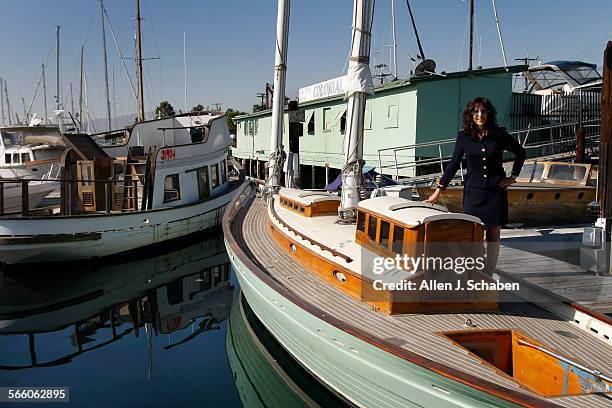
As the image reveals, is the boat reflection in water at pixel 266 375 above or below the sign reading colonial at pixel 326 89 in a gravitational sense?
below

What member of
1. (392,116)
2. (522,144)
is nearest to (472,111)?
(392,116)

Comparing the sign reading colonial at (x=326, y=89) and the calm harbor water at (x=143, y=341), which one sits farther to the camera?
the sign reading colonial at (x=326, y=89)

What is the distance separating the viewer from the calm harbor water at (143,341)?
7270mm

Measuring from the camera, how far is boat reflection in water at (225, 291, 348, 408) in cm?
684

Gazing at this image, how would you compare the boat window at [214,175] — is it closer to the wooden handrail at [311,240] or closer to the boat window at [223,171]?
the boat window at [223,171]

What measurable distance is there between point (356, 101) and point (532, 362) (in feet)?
15.5

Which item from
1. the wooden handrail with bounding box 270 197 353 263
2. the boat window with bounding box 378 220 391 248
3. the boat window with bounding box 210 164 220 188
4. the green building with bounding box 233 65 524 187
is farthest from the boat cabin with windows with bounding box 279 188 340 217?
the boat window with bounding box 210 164 220 188

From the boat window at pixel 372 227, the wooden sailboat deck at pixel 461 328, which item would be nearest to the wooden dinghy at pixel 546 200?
the boat window at pixel 372 227

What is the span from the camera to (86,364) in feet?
27.1

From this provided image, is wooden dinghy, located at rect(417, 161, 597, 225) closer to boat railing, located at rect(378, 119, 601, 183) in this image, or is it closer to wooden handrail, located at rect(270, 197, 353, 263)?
boat railing, located at rect(378, 119, 601, 183)

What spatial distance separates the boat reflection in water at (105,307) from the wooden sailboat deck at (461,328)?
370 centimetres

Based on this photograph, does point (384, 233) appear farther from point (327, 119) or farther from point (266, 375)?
point (327, 119)

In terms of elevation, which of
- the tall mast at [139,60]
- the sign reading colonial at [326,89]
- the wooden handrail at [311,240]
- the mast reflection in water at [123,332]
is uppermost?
the tall mast at [139,60]

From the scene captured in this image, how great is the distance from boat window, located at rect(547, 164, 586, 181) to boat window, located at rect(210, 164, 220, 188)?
11369 mm
